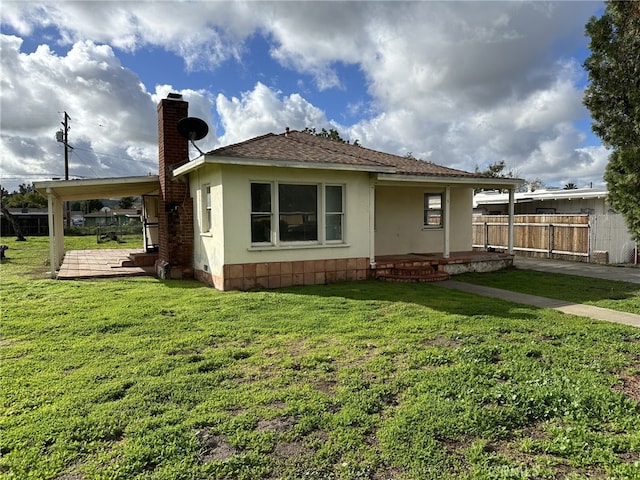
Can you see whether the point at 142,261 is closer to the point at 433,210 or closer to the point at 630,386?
the point at 433,210

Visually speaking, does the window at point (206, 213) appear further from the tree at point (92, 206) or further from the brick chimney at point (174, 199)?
the tree at point (92, 206)

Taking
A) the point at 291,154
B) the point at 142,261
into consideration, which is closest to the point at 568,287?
the point at 291,154

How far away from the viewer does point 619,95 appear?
5047 millimetres

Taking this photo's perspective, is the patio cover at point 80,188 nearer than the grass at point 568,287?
No

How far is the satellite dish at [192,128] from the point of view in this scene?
1048 centimetres

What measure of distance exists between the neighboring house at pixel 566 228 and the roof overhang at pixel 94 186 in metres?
14.3

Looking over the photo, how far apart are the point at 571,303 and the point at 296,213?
20.4 feet

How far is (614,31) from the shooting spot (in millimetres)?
5035

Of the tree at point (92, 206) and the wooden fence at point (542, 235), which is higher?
the tree at point (92, 206)

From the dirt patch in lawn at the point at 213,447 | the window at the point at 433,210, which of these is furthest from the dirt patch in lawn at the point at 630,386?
the window at the point at 433,210

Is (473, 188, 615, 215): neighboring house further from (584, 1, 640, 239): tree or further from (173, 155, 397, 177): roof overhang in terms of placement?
(584, 1, 640, 239): tree

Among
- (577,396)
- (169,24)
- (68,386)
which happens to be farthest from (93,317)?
(169,24)

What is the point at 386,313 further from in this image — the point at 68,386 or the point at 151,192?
the point at 151,192

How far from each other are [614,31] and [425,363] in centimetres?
471
